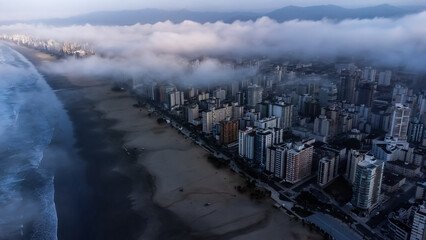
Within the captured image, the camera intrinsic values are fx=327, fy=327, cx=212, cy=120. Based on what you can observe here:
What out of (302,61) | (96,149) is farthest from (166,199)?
(302,61)

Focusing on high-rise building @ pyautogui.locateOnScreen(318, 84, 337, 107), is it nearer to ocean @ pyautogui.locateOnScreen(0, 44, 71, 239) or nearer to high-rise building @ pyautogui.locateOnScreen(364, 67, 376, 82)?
high-rise building @ pyautogui.locateOnScreen(364, 67, 376, 82)

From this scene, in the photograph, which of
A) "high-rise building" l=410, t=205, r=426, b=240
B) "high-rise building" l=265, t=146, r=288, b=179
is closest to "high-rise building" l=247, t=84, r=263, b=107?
"high-rise building" l=265, t=146, r=288, b=179

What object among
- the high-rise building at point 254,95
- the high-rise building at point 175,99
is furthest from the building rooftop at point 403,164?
the high-rise building at point 175,99

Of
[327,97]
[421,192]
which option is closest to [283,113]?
[327,97]

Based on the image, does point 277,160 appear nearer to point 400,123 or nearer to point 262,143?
point 262,143

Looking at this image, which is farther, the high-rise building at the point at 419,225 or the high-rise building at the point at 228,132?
the high-rise building at the point at 228,132

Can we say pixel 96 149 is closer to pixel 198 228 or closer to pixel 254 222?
pixel 198 228

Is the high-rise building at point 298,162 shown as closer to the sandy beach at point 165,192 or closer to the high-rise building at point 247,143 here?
the sandy beach at point 165,192
